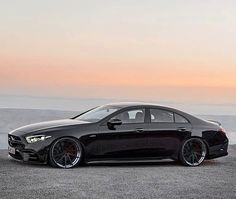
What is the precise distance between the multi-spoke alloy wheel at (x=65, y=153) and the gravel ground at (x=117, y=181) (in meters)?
0.23

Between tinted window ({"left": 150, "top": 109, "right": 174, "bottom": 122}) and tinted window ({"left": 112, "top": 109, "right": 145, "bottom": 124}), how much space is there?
9.7 inches

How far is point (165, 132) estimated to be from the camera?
12.7m

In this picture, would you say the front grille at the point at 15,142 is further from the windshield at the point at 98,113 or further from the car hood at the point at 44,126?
the windshield at the point at 98,113

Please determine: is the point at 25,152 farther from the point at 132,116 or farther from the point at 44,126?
the point at 132,116

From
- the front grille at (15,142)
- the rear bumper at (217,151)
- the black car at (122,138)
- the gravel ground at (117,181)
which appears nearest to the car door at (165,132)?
the black car at (122,138)

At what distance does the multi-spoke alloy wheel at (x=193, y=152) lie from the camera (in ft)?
41.7

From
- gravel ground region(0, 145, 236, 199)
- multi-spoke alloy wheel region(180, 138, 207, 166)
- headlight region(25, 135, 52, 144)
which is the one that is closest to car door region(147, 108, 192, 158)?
multi-spoke alloy wheel region(180, 138, 207, 166)

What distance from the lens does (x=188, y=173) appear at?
36.9 feet

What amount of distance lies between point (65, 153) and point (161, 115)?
255cm

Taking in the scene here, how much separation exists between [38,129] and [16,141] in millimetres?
580

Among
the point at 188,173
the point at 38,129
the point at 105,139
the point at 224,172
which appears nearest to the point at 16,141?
the point at 38,129

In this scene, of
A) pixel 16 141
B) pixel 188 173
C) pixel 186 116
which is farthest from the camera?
pixel 186 116

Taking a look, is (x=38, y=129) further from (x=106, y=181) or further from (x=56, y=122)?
(x=106, y=181)

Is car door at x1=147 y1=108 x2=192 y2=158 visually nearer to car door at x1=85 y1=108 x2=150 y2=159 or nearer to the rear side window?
the rear side window
